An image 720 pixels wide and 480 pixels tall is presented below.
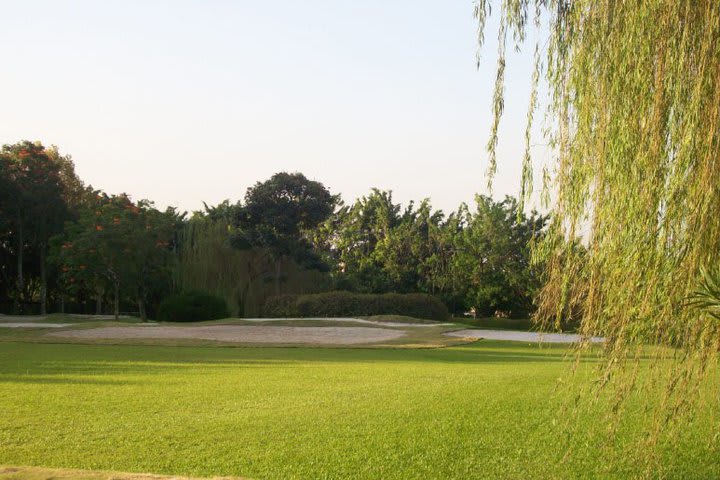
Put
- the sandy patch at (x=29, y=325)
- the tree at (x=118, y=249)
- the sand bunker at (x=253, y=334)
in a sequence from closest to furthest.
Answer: the sand bunker at (x=253, y=334), the sandy patch at (x=29, y=325), the tree at (x=118, y=249)

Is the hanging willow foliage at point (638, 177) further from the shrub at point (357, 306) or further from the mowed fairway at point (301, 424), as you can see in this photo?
the shrub at point (357, 306)

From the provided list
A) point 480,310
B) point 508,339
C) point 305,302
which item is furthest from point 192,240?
point 508,339

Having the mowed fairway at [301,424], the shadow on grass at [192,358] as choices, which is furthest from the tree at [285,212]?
the mowed fairway at [301,424]

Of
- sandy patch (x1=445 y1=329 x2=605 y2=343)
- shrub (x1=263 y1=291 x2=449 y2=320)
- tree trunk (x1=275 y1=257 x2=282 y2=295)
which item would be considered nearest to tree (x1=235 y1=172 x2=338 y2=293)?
tree trunk (x1=275 y1=257 x2=282 y2=295)

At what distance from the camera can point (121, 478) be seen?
495 cm

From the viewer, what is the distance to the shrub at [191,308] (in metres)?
30.5

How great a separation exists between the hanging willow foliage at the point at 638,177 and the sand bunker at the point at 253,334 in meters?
16.6

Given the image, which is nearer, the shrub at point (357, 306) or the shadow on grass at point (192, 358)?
the shadow on grass at point (192, 358)

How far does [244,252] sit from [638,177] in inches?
1193

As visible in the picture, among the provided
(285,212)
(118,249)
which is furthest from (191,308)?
(285,212)

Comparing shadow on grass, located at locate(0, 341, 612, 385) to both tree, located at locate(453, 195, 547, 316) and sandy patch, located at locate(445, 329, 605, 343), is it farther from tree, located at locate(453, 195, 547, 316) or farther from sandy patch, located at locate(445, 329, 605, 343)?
tree, located at locate(453, 195, 547, 316)

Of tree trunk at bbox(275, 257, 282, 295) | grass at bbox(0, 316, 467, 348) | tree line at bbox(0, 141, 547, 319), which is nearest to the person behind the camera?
grass at bbox(0, 316, 467, 348)

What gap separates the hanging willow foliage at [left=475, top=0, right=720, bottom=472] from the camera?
5059 millimetres

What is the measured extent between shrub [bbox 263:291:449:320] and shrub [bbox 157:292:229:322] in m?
2.61
